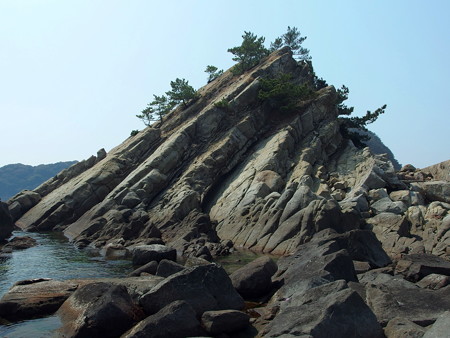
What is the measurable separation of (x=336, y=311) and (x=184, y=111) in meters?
62.4

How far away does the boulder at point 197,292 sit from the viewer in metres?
17.0

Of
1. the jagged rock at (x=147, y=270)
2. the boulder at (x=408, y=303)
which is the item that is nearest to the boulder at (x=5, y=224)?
the jagged rock at (x=147, y=270)

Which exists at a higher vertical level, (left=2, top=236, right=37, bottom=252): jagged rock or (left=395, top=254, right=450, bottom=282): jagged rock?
(left=2, top=236, right=37, bottom=252): jagged rock

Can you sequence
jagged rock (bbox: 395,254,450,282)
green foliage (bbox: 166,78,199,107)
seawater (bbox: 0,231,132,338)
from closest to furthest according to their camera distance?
1. jagged rock (bbox: 395,254,450,282)
2. seawater (bbox: 0,231,132,338)
3. green foliage (bbox: 166,78,199,107)

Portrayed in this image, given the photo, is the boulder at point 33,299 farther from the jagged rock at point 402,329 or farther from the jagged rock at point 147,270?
the jagged rock at point 402,329

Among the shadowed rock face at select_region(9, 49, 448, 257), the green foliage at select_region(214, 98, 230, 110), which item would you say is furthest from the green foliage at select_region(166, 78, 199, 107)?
the green foliage at select_region(214, 98, 230, 110)

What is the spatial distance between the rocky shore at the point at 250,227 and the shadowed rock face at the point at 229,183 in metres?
0.20

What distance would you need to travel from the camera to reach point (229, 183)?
174 feet

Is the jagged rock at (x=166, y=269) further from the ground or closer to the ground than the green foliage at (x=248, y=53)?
closer to the ground

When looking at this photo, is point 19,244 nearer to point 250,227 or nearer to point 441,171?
point 250,227

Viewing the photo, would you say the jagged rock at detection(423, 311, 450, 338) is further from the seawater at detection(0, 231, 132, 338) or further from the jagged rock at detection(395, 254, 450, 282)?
the seawater at detection(0, 231, 132, 338)

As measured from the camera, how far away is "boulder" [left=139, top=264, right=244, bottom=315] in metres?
17.0

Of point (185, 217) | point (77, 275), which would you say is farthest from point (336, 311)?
point (185, 217)

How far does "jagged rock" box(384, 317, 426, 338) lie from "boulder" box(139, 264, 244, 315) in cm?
689
